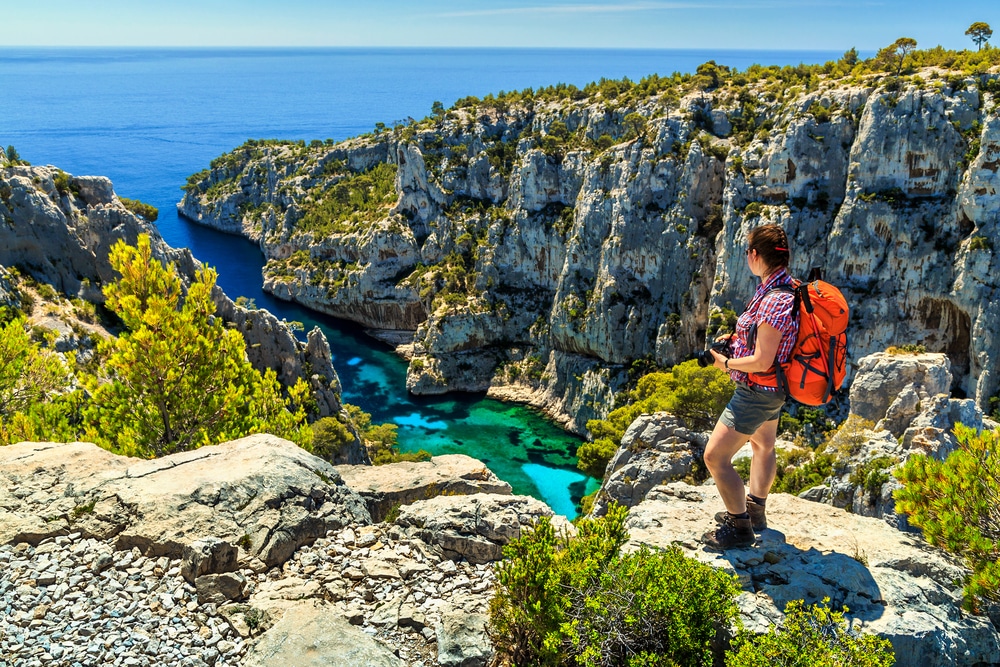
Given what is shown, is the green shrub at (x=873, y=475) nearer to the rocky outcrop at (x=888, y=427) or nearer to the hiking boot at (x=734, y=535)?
the rocky outcrop at (x=888, y=427)

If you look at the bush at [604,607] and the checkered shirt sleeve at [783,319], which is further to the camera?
the checkered shirt sleeve at [783,319]

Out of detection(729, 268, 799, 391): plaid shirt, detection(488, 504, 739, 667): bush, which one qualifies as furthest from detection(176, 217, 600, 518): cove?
detection(729, 268, 799, 391): plaid shirt

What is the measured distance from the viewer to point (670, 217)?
53.1 m

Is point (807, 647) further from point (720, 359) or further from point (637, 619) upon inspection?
point (720, 359)

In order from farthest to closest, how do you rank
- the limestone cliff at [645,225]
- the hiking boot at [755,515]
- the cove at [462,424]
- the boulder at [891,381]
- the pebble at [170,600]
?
the cove at [462,424]
the limestone cliff at [645,225]
the boulder at [891,381]
the hiking boot at [755,515]
the pebble at [170,600]

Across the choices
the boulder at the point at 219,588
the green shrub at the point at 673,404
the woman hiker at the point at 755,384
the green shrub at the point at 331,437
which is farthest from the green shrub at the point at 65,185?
the woman hiker at the point at 755,384

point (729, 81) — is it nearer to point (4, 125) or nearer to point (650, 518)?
point (650, 518)

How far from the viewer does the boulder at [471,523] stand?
9.20m

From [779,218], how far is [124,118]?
217 metres

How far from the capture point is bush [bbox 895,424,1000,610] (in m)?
7.80

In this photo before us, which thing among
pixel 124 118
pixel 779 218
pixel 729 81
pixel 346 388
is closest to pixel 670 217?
pixel 779 218

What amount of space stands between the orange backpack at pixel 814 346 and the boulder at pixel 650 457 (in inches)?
726

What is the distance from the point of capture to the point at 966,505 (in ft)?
26.9

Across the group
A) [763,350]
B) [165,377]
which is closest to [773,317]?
[763,350]
